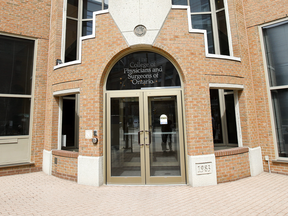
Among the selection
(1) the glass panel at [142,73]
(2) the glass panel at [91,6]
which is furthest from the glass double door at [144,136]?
(2) the glass panel at [91,6]

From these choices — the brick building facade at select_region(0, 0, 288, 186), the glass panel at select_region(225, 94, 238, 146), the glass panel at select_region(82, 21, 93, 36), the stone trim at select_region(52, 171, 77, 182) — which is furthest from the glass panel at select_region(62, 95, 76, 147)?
the glass panel at select_region(225, 94, 238, 146)

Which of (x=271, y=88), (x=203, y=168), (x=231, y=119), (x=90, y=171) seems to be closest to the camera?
(x=203, y=168)

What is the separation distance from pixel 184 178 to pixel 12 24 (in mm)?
8281

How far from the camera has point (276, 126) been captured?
561cm

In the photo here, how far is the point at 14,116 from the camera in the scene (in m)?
6.12

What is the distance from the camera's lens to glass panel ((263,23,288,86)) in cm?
561

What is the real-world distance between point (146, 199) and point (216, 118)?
4.22m

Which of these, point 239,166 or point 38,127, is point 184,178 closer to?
point 239,166

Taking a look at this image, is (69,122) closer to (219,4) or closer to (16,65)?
(16,65)

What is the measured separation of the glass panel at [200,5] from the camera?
23.9 feet

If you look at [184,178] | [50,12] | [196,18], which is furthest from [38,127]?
[196,18]

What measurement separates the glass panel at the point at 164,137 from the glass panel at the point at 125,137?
460mm

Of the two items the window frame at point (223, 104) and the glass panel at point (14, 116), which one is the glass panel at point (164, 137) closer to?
the window frame at point (223, 104)

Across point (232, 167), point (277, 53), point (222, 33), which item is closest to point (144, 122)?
point (232, 167)
